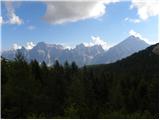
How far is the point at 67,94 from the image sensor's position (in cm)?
2931

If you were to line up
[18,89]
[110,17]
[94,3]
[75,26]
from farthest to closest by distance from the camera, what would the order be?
[18,89]
[75,26]
[110,17]
[94,3]

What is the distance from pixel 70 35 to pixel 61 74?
2977 centimetres

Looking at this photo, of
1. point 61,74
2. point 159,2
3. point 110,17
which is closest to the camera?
point 159,2

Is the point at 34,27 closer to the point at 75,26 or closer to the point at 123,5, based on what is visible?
the point at 75,26

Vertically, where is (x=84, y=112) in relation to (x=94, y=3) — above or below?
below

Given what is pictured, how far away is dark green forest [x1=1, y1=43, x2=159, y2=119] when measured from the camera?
822 centimetres

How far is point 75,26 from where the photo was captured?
6.52 m

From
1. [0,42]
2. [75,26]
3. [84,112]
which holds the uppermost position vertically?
[75,26]

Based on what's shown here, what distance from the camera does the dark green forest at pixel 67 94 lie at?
27.0 ft

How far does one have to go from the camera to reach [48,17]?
6.37 meters

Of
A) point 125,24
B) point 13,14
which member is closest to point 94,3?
point 125,24

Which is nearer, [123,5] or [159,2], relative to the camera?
[159,2]

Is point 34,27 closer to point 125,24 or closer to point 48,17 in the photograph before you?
point 48,17

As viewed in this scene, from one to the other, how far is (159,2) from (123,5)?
0.79 meters
